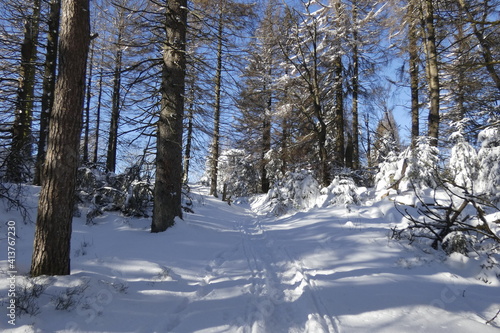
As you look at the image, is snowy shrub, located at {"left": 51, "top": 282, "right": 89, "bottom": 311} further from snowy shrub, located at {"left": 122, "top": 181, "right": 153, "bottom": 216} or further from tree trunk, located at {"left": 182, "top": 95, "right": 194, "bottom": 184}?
tree trunk, located at {"left": 182, "top": 95, "right": 194, "bottom": 184}

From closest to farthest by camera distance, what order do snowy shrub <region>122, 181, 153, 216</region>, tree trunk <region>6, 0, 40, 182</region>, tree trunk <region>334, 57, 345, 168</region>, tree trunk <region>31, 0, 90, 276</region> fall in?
tree trunk <region>31, 0, 90, 276</region>, tree trunk <region>6, 0, 40, 182</region>, snowy shrub <region>122, 181, 153, 216</region>, tree trunk <region>334, 57, 345, 168</region>

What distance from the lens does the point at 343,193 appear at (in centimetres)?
950

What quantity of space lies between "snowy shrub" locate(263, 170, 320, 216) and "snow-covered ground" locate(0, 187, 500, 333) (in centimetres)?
445

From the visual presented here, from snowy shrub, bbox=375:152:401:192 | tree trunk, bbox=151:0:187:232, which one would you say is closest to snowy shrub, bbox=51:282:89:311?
tree trunk, bbox=151:0:187:232

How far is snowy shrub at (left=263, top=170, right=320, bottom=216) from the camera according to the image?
1105cm

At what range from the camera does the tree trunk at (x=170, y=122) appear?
692 centimetres

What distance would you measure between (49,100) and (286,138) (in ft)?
35.6

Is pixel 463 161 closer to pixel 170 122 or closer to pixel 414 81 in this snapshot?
pixel 414 81

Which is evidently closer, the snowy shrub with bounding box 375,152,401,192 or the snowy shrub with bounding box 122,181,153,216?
the snowy shrub with bounding box 122,181,153,216

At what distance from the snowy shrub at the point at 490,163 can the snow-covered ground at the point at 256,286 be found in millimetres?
2859

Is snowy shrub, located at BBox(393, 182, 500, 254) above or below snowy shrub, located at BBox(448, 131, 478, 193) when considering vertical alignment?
below

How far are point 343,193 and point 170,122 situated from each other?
629 cm

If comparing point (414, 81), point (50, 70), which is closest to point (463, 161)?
point (414, 81)

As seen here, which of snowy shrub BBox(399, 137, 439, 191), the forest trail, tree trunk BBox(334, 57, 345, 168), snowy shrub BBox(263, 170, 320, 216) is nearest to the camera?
the forest trail
